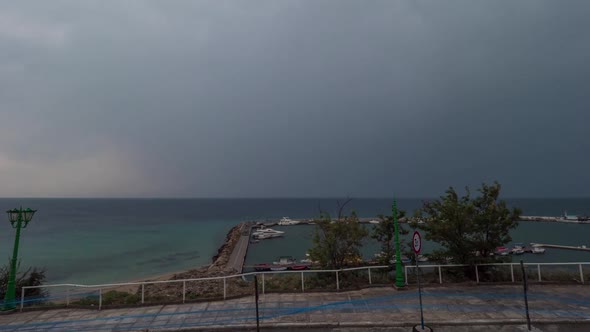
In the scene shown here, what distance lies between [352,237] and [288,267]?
26102 mm

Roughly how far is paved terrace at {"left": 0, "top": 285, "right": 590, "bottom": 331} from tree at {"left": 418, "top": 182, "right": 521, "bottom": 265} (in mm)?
1592

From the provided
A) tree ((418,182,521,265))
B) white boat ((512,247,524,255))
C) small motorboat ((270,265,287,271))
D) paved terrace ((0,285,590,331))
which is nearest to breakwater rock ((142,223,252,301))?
paved terrace ((0,285,590,331))

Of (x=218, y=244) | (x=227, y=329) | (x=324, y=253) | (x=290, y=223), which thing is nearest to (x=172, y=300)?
(x=227, y=329)

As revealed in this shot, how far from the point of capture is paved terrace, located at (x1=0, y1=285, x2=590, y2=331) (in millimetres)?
7781

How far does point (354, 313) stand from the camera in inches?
339

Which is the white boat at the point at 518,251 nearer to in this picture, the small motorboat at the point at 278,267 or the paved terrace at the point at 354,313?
the small motorboat at the point at 278,267

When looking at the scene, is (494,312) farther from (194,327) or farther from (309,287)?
(194,327)

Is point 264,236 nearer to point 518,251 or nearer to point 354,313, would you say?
point 518,251

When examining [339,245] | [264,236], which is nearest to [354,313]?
[339,245]

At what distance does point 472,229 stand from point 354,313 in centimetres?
704

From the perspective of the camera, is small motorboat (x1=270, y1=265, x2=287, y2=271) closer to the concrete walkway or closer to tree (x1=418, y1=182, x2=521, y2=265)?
the concrete walkway

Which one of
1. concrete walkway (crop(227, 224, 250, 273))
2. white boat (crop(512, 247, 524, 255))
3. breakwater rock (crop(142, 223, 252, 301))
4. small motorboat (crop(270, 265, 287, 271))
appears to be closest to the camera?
breakwater rock (crop(142, 223, 252, 301))

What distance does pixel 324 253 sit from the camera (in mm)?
13672

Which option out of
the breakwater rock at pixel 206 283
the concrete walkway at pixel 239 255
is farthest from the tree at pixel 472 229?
the concrete walkway at pixel 239 255
